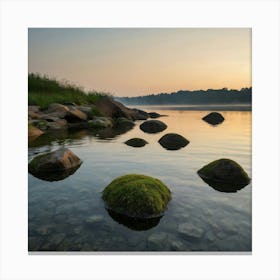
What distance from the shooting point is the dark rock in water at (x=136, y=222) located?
483 cm

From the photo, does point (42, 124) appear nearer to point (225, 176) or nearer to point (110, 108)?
point (110, 108)

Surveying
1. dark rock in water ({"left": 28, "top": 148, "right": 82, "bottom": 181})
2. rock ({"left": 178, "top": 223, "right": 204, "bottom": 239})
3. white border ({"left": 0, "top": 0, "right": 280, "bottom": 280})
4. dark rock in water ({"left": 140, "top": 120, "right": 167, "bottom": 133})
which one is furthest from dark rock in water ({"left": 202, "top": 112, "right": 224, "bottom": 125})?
rock ({"left": 178, "top": 223, "right": 204, "bottom": 239})

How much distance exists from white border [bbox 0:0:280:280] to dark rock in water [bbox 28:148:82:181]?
89.1 inches

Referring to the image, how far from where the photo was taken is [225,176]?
7.14 m

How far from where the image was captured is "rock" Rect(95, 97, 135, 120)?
22.7 metres

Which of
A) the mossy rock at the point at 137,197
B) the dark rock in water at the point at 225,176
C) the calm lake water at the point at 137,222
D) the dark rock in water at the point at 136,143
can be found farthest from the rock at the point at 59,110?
the mossy rock at the point at 137,197

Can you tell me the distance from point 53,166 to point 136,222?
138 inches

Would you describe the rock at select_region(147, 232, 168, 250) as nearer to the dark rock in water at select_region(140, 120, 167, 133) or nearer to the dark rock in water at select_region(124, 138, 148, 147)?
the dark rock in water at select_region(124, 138, 148, 147)

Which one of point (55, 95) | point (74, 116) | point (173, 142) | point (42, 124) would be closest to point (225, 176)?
point (173, 142)
